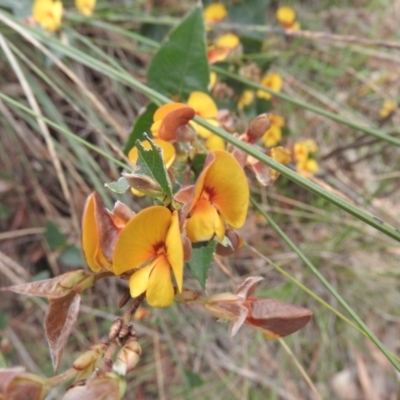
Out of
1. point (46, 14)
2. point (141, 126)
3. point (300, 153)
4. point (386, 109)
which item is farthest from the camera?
point (386, 109)

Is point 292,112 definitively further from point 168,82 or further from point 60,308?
point 60,308

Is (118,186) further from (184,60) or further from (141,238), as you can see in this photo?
(184,60)

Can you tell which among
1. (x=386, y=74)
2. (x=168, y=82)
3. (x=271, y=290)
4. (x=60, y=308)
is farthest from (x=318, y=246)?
(x=60, y=308)

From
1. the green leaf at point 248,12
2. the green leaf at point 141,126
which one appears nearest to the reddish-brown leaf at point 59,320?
the green leaf at point 141,126

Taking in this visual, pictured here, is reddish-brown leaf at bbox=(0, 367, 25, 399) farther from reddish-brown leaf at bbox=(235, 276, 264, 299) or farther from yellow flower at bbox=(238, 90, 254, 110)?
yellow flower at bbox=(238, 90, 254, 110)

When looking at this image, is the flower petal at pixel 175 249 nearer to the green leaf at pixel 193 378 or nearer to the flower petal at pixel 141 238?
the flower petal at pixel 141 238

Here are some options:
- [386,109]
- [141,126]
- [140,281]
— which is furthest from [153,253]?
[386,109]
